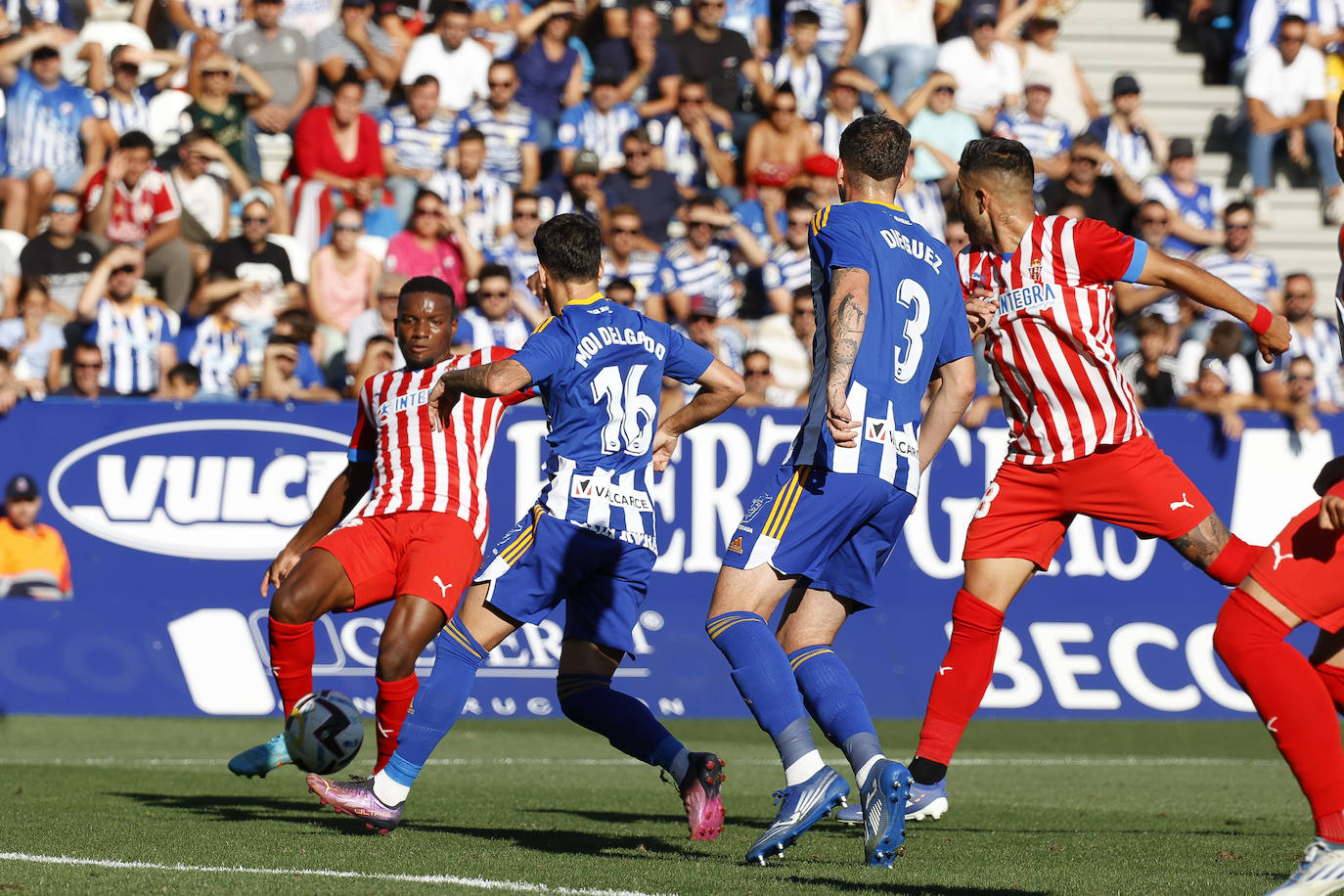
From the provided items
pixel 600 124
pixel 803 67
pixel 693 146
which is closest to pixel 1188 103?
pixel 803 67

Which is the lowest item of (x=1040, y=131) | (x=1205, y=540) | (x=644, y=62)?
(x=1205, y=540)

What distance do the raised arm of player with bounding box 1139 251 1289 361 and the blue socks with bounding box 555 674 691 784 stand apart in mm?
2392

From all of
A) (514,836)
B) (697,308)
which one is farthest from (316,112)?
(514,836)

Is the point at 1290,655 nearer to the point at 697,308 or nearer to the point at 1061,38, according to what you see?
the point at 697,308

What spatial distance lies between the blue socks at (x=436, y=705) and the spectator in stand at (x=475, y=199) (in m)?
8.51

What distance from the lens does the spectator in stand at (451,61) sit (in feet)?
49.9

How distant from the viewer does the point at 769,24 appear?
16.9 meters

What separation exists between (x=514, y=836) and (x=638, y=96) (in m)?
10.7

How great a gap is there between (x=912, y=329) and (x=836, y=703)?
1275 millimetres

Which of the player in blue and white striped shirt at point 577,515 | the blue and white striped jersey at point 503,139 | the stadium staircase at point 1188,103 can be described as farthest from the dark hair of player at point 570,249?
the stadium staircase at point 1188,103

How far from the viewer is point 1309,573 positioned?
14.8 ft

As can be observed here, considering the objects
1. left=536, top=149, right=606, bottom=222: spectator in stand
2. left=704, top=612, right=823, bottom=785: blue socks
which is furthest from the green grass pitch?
left=536, top=149, right=606, bottom=222: spectator in stand

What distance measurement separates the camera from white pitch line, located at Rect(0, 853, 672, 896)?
4828 millimetres

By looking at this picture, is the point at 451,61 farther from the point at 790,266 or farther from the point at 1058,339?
the point at 1058,339
